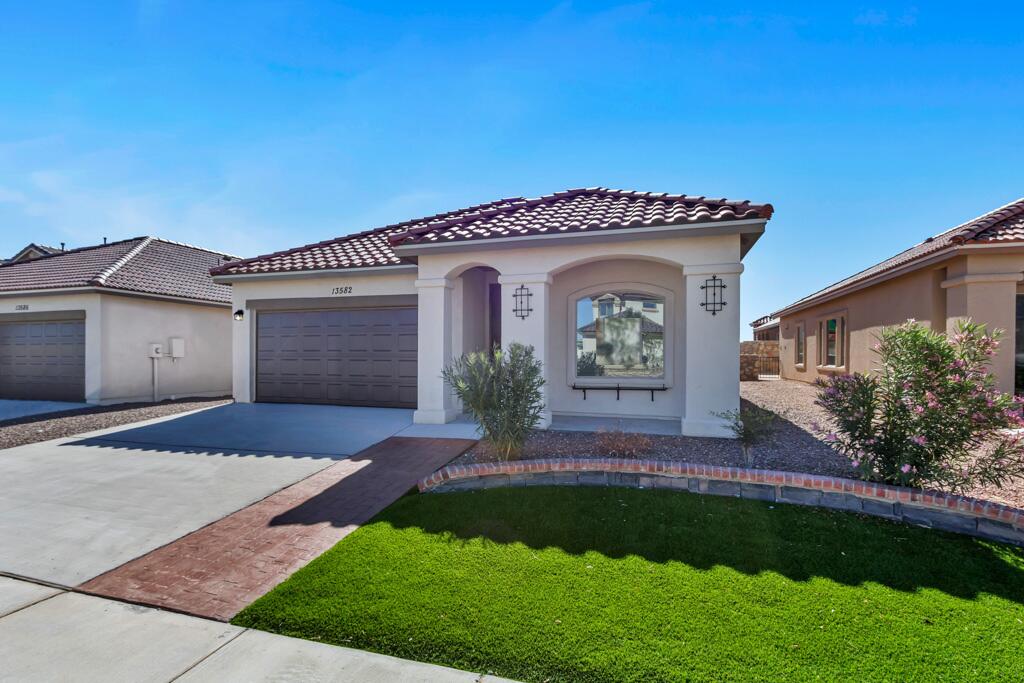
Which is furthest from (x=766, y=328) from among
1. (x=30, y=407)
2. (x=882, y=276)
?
(x=30, y=407)

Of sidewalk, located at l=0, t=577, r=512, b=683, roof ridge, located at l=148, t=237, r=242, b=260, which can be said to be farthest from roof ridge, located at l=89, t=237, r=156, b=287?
sidewalk, located at l=0, t=577, r=512, b=683

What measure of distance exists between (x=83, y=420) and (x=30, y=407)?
3.93m

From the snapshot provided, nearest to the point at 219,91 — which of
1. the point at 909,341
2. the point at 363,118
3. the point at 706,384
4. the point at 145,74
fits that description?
the point at 145,74

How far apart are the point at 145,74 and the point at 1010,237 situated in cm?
1704

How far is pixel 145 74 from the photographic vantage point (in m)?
8.47

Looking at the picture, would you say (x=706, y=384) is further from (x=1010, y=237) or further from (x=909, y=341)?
(x=1010, y=237)

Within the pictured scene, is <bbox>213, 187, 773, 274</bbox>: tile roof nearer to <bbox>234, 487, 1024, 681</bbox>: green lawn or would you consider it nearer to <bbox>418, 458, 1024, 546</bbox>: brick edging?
<bbox>418, 458, 1024, 546</bbox>: brick edging

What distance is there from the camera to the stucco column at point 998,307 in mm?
8992

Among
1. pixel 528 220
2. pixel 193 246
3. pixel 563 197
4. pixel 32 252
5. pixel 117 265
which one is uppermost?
pixel 32 252

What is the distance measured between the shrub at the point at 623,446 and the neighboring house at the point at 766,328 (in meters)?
24.2

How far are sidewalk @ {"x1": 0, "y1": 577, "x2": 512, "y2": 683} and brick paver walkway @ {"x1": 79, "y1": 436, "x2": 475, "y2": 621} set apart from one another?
0.65 feet

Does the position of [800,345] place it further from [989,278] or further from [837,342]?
[989,278]

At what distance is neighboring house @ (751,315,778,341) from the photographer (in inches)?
1110

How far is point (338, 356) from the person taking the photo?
11.6 m
